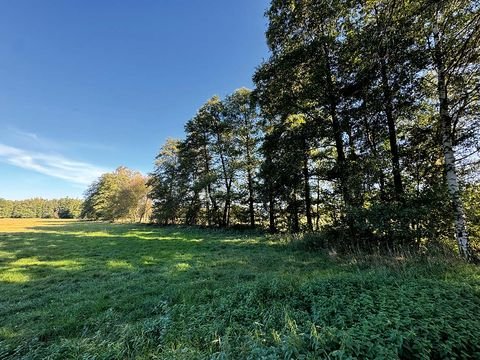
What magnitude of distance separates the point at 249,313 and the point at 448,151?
713 centimetres

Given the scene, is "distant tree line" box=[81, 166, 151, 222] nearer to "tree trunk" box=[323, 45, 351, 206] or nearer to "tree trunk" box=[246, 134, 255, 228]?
"tree trunk" box=[246, 134, 255, 228]

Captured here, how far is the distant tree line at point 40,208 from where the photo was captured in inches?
3620

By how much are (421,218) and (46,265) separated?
45.5ft

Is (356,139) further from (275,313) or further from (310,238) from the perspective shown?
(275,313)

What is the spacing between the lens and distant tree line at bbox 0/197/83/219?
91.9 meters

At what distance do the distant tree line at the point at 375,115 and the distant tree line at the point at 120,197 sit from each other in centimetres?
2982

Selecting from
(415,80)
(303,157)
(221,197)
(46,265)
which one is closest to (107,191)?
(221,197)

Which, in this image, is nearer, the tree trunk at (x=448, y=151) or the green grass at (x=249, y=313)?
the green grass at (x=249, y=313)

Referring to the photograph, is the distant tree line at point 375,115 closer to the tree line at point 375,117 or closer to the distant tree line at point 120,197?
the tree line at point 375,117

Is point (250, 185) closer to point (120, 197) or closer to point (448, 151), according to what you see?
point (448, 151)

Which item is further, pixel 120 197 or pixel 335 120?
pixel 120 197

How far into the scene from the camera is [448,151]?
22.4 ft

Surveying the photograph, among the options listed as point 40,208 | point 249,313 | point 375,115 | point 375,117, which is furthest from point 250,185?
point 40,208

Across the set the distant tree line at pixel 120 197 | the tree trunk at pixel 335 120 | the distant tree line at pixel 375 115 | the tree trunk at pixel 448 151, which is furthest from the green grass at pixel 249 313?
the distant tree line at pixel 120 197
